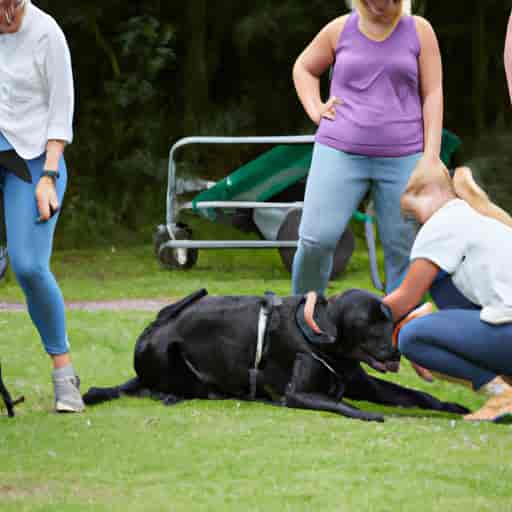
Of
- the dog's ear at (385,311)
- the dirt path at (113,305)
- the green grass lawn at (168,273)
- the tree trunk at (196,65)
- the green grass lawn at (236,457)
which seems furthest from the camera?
the tree trunk at (196,65)

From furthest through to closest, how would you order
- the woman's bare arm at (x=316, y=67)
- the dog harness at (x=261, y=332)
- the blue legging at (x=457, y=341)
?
the woman's bare arm at (x=316, y=67)
the dog harness at (x=261, y=332)
the blue legging at (x=457, y=341)

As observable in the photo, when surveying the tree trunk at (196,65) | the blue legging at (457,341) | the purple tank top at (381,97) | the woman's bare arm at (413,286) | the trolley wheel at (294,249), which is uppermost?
the purple tank top at (381,97)

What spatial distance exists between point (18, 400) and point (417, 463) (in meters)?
1.72

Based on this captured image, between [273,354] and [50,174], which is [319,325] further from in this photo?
[50,174]

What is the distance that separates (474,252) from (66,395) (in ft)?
5.39

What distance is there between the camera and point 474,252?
393 cm

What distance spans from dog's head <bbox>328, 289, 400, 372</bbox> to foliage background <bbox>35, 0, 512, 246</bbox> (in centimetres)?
897

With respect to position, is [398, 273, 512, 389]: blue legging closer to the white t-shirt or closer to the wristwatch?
the white t-shirt

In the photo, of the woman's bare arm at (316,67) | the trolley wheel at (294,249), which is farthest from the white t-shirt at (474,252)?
the trolley wheel at (294,249)

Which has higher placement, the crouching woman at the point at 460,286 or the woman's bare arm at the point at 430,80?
the woman's bare arm at the point at 430,80

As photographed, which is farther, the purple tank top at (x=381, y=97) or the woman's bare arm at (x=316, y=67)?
the woman's bare arm at (x=316, y=67)

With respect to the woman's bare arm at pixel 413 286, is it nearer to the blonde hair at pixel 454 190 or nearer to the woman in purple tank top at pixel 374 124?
the blonde hair at pixel 454 190

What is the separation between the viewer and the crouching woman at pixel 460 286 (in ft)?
12.9

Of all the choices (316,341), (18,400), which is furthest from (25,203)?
(316,341)
